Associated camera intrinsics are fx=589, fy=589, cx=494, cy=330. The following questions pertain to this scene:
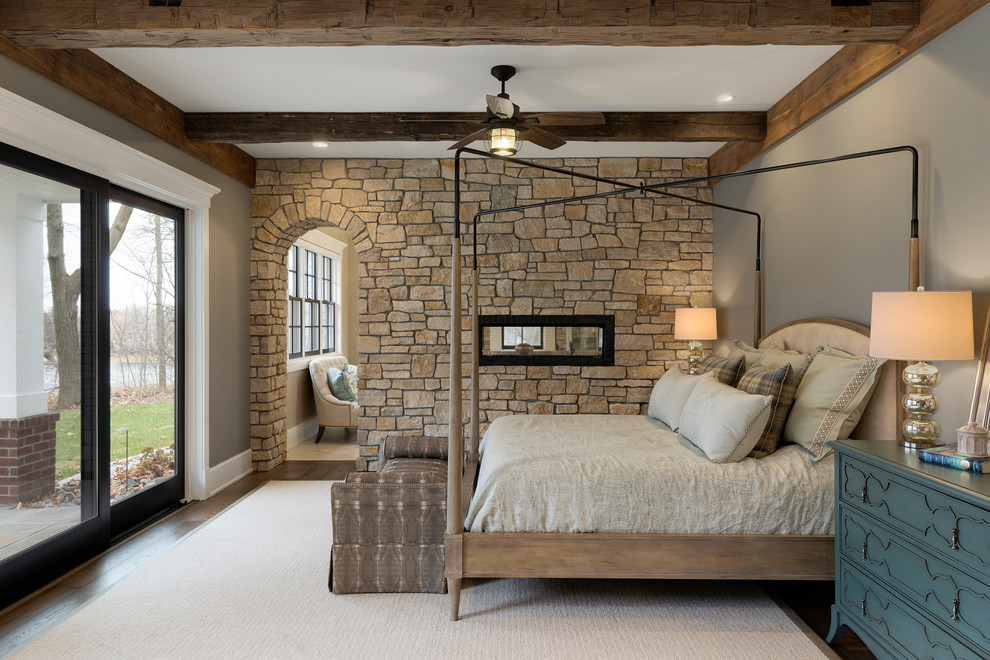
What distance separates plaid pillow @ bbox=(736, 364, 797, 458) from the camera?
2885mm

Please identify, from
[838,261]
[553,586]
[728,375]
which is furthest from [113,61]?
[838,261]

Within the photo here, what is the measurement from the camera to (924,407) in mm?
2234

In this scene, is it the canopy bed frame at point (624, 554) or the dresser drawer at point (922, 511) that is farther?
the canopy bed frame at point (624, 554)

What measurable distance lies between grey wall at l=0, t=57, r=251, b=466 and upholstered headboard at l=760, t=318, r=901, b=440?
4.12 metres

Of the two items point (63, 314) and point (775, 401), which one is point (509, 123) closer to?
point (775, 401)

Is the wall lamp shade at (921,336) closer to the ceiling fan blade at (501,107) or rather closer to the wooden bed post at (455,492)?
the wooden bed post at (455,492)

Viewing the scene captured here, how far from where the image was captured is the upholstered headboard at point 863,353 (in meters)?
2.71

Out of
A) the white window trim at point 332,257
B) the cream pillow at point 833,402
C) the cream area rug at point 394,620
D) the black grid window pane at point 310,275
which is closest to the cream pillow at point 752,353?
the cream pillow at point 833,402

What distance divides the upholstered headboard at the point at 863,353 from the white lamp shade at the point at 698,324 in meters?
1.09

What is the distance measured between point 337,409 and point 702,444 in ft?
14.3

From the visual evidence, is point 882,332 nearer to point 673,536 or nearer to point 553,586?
point 673,536

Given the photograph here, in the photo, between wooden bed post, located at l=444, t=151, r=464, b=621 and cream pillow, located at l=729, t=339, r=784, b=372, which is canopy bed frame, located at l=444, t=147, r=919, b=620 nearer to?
wooden bed post, located at l=444, t=151, r=464, b=621

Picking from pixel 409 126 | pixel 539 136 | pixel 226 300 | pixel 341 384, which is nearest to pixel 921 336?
pixel 539 136

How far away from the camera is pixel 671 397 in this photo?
12.0 ft
